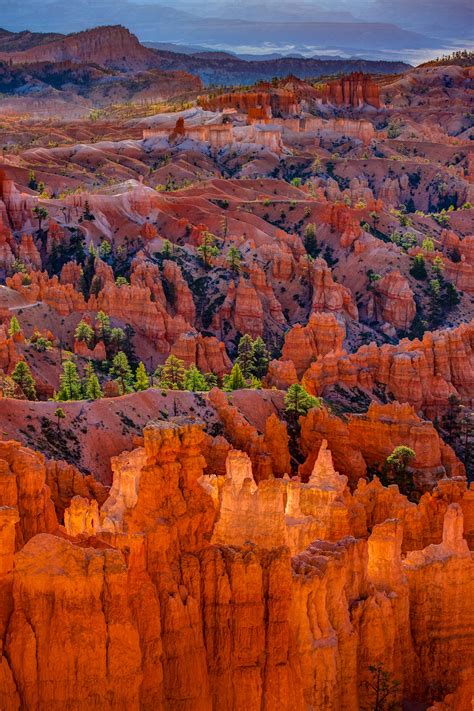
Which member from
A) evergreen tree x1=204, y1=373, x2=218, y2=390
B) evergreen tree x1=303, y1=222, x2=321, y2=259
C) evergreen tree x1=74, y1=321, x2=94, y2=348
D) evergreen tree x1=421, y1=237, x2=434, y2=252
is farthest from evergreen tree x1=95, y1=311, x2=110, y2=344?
evergreen tree x1=421, y1=237, x2=434, y2=252

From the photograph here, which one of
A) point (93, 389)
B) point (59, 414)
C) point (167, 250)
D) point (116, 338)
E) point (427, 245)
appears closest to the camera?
point (59, 414)

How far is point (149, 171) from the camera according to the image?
15600 cm

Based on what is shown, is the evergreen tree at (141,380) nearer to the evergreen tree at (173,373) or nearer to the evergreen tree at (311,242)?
the evergreen tree at (173,373)

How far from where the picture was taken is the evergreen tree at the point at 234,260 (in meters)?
108

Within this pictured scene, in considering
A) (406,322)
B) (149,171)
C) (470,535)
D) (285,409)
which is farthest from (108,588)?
(149,171)

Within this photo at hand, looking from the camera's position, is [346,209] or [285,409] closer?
[285,409]

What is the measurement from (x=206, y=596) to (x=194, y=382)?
42208mm

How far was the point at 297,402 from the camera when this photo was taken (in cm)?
6456

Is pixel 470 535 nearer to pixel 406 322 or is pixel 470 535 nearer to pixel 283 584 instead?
pixel 283 584

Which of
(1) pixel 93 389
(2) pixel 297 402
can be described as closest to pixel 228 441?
(2) pixel 297 402

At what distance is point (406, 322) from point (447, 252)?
59.9ft

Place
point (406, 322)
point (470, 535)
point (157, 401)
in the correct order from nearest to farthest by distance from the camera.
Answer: point (470, 535) < point (157, 401) < point (406, 322)

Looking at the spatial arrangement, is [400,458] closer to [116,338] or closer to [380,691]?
[380,691]

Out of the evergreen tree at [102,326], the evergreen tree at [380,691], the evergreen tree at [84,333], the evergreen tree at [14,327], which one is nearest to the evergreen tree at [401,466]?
the evergreen tree at [380,691]
